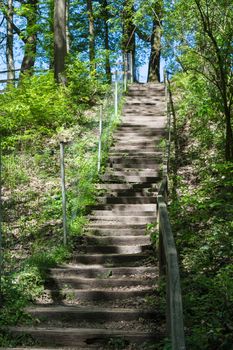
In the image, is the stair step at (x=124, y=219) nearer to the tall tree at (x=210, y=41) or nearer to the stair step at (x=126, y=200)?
the stair step at (x=126, y=200)

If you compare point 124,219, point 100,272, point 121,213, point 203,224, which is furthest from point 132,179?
point 100,272

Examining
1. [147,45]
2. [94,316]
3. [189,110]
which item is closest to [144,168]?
[189,110]

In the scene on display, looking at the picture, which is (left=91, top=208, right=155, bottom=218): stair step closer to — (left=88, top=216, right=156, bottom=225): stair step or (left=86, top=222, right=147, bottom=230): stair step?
(left=88, top=216, right=156, bottom=225): stair step

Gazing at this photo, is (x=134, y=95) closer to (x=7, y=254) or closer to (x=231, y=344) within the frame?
(x=7, y=254)

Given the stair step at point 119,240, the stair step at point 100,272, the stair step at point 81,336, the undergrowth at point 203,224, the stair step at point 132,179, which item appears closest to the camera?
the undergrowth at point 203,224

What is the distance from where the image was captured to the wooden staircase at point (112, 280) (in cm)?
500

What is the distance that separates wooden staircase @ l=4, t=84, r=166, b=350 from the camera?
5.00 meters

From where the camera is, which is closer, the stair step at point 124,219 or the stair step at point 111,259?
the stair step at point 111,259

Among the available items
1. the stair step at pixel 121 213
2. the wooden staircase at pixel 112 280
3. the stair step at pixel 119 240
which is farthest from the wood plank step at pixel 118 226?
the stair step at pixel 121 213

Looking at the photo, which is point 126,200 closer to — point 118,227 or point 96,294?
point 118,227

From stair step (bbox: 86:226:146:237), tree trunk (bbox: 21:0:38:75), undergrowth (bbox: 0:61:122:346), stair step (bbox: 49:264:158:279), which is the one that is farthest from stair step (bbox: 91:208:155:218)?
tree trunk (bbox: 21:0:38:75)

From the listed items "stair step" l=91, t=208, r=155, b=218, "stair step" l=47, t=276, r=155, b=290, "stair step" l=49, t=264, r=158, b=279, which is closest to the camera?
"stair step" l=47, t=276, r=155, b=290

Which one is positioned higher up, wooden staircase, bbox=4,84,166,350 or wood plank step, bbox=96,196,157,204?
→ wood plank step, bbox=96,196,157,204

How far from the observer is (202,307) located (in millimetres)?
4895
